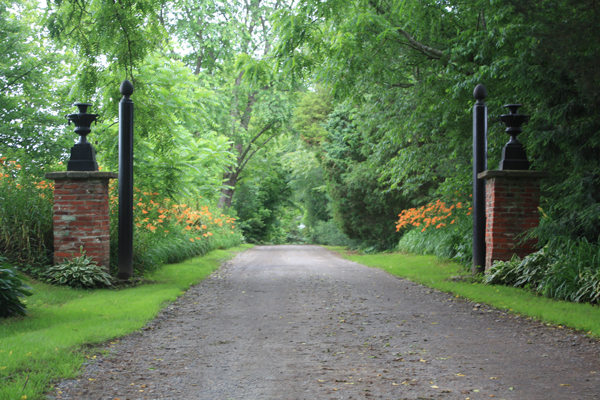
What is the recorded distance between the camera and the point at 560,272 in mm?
7066

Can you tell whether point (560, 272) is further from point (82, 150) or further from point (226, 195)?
point (226, 195)

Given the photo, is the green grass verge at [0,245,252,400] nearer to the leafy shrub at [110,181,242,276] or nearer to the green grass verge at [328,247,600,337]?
the leafy shrub at [110,181,242,276]

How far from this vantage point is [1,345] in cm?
429

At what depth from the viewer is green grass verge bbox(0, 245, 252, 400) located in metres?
3.64

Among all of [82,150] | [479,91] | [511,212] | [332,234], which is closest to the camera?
[82,150]

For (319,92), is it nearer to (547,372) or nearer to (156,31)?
(156,31)

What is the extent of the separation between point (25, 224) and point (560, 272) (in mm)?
8442

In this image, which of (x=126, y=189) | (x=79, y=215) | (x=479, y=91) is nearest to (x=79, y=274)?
(x=79, y=215)

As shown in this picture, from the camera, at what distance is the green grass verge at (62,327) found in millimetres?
3639

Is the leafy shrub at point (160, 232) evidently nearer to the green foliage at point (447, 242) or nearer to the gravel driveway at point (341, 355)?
the gravel driveway at point (341, 355)

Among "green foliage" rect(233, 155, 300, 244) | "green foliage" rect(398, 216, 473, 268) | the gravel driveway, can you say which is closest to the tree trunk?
"green foliage" rect(233, 155, 300, 244)

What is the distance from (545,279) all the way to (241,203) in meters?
31.0

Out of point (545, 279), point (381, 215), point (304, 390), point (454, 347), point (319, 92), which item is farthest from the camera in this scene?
point (319, 92)

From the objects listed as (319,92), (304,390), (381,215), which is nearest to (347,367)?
(304,390)
